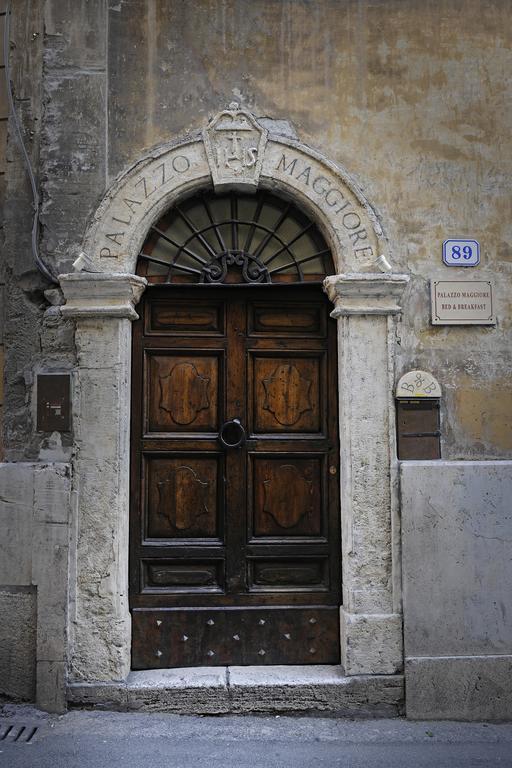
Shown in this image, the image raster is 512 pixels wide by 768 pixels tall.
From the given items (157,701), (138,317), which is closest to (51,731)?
(157,701)

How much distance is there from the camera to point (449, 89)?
442 cm

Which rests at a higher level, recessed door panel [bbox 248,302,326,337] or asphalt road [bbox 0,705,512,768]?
recessed door panel [bbox 248,302,326,337]

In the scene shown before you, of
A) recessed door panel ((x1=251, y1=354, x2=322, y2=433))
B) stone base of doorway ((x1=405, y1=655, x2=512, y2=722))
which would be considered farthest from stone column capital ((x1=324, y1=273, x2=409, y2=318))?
stone base of doorway ((x1=405, y1=655, x2=512, y2=722))

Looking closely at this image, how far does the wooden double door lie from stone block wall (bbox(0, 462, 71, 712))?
1.47ft

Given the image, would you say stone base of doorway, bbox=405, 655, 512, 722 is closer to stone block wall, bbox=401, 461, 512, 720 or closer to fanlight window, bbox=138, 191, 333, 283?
stone block wall, bbox=401, 461, 512, 720

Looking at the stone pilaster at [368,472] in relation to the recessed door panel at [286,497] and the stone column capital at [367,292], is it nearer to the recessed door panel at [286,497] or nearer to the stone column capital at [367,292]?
the stone column capital at [367,292]

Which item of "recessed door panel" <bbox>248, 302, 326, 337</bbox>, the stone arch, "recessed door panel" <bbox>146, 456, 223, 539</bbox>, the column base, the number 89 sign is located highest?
the stone arch

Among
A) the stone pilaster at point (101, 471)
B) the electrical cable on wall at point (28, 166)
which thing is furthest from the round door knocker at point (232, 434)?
the electrical cable on wall at point (28, 166)

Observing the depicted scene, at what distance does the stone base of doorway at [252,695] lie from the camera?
4.03 metres

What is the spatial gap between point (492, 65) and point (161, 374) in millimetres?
2986

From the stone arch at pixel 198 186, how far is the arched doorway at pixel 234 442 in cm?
15

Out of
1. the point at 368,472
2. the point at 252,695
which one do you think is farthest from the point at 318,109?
the point at 252,695

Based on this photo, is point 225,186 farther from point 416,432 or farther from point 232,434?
point 416,432

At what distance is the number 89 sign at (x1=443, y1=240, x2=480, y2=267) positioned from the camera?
4332 mm
